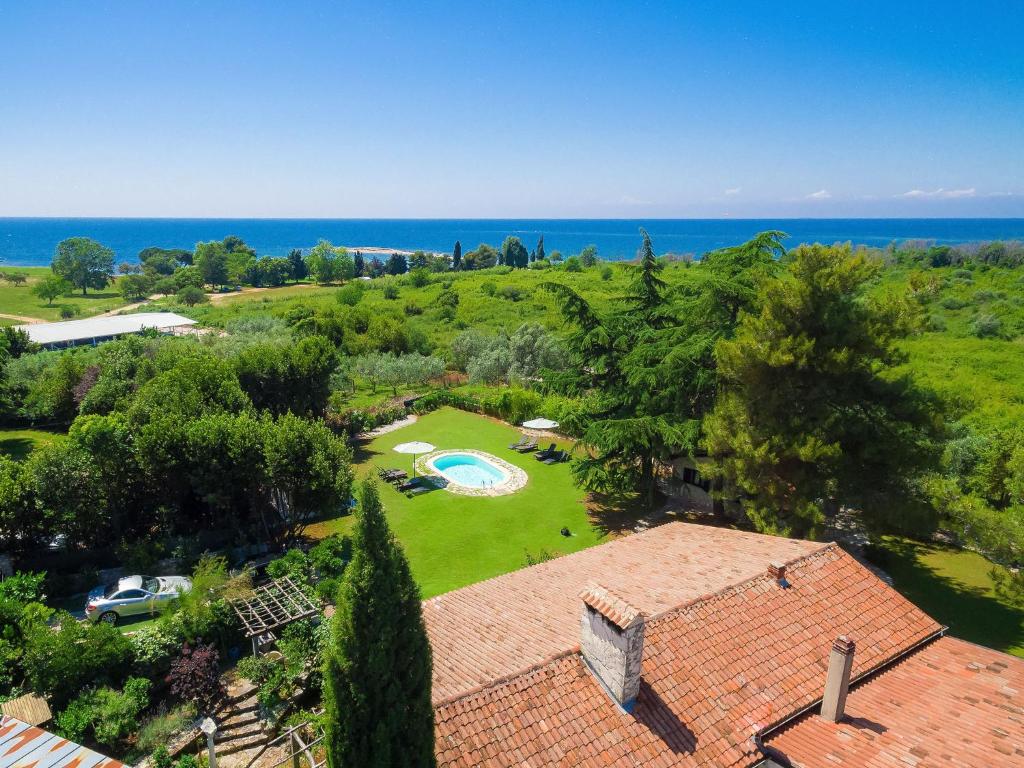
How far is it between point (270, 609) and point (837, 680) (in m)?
14.2

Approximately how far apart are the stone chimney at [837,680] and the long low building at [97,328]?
204 feet

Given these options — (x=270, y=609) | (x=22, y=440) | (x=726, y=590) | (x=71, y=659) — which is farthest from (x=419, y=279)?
(x=726, y=590)

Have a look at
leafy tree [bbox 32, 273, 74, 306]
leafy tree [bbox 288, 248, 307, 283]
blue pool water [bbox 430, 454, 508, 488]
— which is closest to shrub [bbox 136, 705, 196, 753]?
blue pool water [bbox 430, 454, 508, 488]

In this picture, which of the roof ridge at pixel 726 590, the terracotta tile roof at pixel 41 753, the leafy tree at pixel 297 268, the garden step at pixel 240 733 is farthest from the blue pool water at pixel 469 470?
the leafy tree at pixel 297 268

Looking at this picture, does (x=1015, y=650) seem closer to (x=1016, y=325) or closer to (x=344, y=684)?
(x=344, y=684)

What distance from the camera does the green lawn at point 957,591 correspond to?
56.5ft

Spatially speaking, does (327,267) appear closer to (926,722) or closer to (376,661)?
(376,661)

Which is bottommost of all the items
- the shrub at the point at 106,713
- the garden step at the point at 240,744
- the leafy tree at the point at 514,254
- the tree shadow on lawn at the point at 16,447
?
the tree shadow on lawn at the point at 16,447

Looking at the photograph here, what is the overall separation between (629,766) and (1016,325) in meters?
61.1

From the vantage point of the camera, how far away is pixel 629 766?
8711 mm

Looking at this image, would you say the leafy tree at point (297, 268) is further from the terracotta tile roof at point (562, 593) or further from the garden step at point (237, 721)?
the terracotta tile roof at point (562, 593)

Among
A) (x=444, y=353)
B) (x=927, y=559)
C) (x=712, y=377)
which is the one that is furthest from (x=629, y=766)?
(x=444, y=353)

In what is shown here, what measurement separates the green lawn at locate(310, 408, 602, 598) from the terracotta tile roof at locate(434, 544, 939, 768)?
7.94 metres

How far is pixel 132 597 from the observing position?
17.8 m
